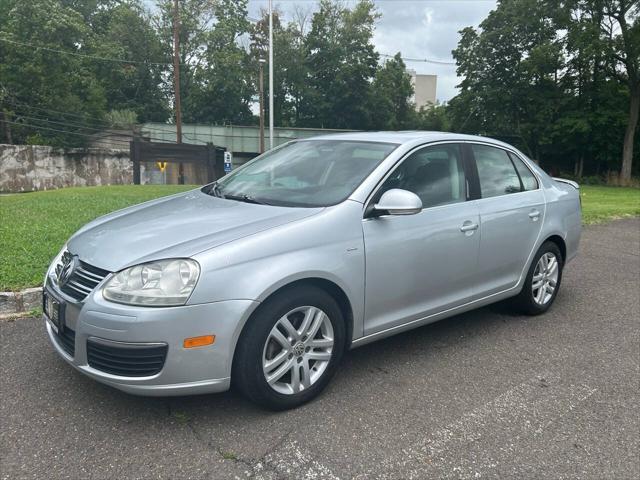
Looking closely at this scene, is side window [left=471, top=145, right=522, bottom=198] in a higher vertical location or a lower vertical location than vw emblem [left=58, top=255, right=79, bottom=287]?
higher

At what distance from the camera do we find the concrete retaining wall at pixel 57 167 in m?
33.9

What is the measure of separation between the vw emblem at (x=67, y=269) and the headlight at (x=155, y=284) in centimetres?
40

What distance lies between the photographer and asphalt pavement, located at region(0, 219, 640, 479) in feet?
8.08

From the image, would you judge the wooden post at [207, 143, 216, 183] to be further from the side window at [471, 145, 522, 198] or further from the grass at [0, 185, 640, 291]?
the side window at [471, 145, 522, 198]

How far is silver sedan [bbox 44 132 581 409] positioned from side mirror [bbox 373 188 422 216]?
0.01 m

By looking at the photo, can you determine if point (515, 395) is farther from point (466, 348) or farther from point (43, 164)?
point (43, 164)

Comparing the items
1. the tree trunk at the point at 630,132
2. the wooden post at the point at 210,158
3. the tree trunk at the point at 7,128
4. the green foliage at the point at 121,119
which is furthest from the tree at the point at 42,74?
the tree trunk at the point at 630,132

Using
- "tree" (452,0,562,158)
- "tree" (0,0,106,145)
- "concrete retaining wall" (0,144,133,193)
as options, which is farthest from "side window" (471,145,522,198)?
"tree" (0,0,106,145)

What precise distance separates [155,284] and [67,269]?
2.42 ft

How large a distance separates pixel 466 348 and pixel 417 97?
2889 inches

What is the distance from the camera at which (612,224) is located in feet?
36.3

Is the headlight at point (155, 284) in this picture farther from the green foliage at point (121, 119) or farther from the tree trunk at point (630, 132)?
the green foliage at point (121, 119)

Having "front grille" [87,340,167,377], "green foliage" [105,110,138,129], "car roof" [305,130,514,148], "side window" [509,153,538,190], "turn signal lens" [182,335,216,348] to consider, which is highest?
"green foliage" [105,110,138,129]

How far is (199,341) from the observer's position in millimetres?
2586
